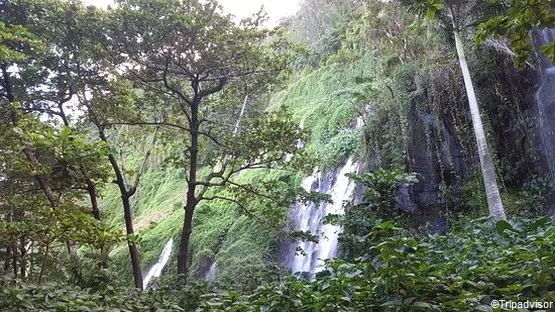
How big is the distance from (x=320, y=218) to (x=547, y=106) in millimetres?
6038

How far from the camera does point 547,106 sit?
8656mm

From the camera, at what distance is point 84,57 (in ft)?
27.8

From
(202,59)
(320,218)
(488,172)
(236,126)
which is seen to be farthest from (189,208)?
(488,172)

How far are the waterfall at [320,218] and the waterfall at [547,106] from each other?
4.46m

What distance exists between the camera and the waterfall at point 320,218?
10703mm

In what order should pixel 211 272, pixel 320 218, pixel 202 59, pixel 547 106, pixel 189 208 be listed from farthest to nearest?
pixel 211 272 → pixel 320 218 → pixel 189 208 → pixel 547 106 → pixel 202 59

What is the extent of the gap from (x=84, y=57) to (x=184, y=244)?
4.45 metres

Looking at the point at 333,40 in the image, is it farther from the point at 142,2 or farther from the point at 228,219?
the point at 142,2

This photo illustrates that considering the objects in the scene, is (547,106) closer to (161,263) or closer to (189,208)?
(189,208)

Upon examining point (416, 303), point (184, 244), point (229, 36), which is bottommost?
point (416, 303)

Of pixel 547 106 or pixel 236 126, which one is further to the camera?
pixel 236 126

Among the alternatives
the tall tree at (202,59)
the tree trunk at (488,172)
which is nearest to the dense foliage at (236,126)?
the tall tree at (202,59)

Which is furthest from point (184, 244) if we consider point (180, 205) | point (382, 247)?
point (180, 205)

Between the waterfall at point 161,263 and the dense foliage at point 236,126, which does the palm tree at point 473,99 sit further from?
the waterfall at point 161,263
